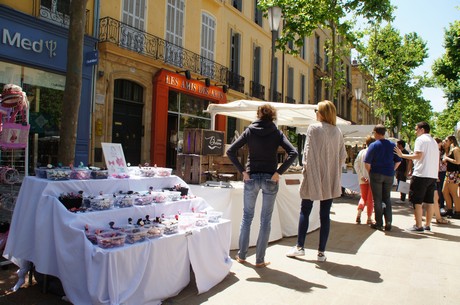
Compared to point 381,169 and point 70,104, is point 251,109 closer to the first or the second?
point 381,169

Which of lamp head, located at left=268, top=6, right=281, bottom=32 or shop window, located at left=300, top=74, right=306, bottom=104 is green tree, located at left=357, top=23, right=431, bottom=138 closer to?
shop window, located at left=300, top=74, right=306, bottom=104

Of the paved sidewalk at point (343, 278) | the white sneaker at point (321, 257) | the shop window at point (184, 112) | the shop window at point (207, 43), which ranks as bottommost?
the paved sidewalk at point (343, 278)

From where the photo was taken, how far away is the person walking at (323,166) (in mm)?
4414

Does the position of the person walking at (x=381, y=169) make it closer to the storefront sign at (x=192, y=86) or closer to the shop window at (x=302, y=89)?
the storefront sign at (x=192, y=86)

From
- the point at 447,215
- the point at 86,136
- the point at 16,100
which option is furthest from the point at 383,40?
the point at 16,100

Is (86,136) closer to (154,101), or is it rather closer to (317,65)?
(154,101)

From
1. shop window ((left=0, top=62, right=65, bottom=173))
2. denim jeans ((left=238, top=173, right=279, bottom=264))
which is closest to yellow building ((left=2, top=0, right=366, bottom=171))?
shop window ((left=0, top=62, right=65, bottom=173))

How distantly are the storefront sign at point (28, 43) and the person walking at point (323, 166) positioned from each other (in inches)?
301

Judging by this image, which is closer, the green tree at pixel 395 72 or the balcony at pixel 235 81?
the balcony at pixel 235 81

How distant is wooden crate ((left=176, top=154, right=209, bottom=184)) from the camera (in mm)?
5031

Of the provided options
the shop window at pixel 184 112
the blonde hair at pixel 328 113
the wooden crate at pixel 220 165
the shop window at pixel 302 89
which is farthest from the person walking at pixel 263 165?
the shop window at pixel 302 89

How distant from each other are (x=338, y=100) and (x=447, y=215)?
28.7 m

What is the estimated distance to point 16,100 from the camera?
13.8 feet

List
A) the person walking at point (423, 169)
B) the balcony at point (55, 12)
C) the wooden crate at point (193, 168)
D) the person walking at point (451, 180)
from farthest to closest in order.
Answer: the balcony at point (55, 12), the person walking at point (451, 180), the person walking at point (423, 169), the wooden crate at point (193, 168)
